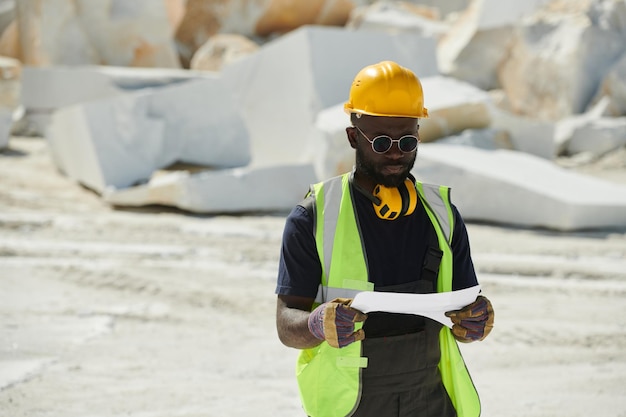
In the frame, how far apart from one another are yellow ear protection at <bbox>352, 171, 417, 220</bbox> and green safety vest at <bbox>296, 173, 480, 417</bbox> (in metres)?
0.06

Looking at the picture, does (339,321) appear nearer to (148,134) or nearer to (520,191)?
(520,191)

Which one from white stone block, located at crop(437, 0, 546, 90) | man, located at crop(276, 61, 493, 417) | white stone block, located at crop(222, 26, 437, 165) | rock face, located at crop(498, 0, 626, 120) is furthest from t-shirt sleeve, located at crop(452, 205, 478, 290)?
white stone block, located at crop(437, 0, 546, 90)

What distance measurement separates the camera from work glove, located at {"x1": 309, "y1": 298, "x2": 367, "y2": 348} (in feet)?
5.05

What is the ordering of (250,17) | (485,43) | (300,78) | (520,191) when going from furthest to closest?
(250,17)
(485,43)
(300,78)
(520,191)

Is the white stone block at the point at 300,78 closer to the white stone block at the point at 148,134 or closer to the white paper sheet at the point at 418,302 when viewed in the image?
the white stone block at the point at 148,134

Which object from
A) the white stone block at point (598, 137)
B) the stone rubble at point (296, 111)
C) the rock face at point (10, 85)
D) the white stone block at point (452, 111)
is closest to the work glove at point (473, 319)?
the stone rubble at point (296, 111)

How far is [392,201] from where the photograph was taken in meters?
1.73

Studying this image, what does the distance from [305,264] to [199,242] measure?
5068 millimetres

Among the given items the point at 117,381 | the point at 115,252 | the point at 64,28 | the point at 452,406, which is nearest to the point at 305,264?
the point at 452,406

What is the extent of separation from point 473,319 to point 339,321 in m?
0.32

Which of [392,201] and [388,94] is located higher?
[388,94]

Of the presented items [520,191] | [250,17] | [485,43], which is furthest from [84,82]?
[485,43]

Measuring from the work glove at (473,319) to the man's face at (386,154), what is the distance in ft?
1.07

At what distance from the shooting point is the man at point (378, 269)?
170cm
